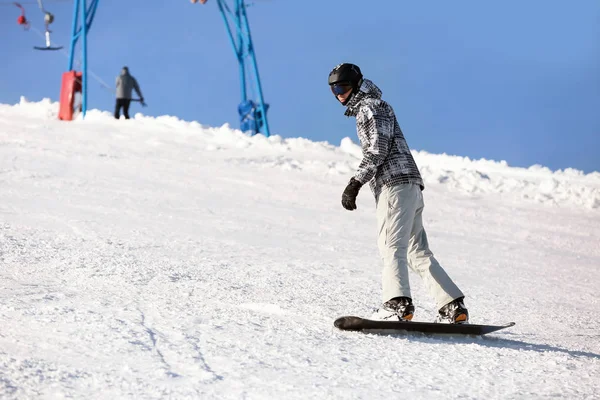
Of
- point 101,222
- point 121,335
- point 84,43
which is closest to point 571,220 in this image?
point 101,222

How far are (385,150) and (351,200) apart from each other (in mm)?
380

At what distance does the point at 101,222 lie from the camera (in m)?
8.16

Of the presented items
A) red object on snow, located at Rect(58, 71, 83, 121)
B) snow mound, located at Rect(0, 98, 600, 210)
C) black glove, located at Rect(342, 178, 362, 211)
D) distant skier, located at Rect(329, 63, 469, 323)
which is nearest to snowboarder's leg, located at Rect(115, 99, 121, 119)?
snow mound, located at Rect(0, 98, 600, 210)

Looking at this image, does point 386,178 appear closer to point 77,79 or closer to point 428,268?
point 428,268

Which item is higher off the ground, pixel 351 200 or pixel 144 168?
pixel 144 168

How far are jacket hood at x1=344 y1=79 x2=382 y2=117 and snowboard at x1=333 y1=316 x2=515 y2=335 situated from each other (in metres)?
1.30

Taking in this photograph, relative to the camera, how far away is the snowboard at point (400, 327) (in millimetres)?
4371

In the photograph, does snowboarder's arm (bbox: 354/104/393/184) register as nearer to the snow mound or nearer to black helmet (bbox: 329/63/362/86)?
black helmet (bbox: 329/63/362/86)

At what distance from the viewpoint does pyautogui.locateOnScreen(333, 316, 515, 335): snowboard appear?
437 cm

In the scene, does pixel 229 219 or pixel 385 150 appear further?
pixel 229 219

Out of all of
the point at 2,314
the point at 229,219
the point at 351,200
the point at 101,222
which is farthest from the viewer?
the point at 229,219

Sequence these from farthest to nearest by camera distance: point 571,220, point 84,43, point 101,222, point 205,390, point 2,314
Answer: point 84,43 → point 571,220 → point 101,222 → point 2,314 → point 205,390

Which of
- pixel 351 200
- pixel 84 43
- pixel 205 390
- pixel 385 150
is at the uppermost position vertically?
pixel 84 43

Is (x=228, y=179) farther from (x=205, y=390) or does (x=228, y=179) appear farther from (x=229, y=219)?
(x=205, y=390)
